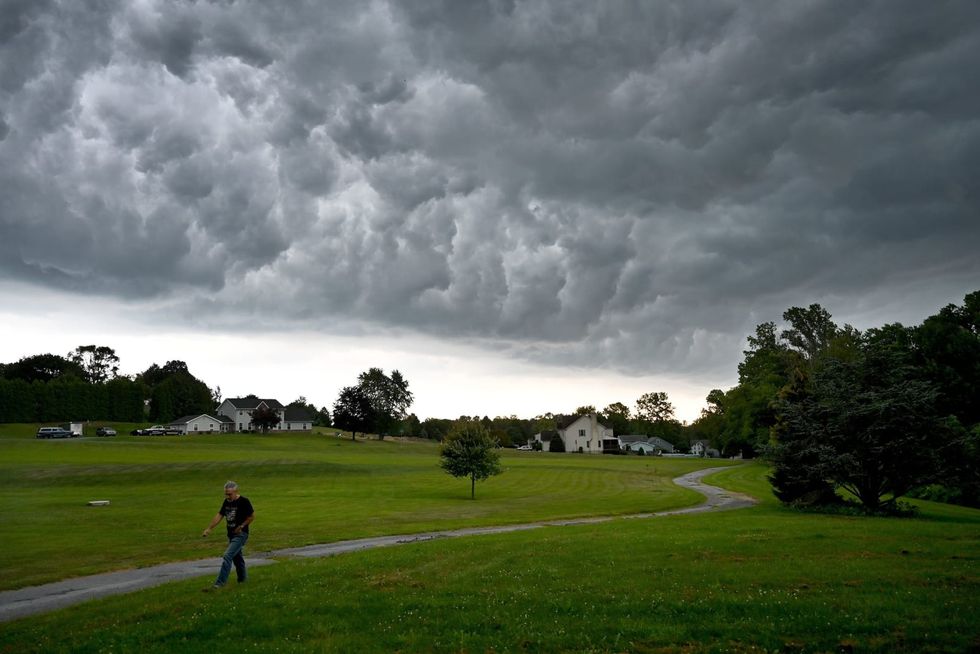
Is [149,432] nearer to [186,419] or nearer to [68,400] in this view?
[68,400]

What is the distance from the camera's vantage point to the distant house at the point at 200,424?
14838 cm

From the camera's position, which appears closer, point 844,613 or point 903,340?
point 844,613

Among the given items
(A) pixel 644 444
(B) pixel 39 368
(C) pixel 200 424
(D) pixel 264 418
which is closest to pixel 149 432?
(D) pixel 264 418

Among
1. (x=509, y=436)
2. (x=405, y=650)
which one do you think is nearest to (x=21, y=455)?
(x=405, y=650)

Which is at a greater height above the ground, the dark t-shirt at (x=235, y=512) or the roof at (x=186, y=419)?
the roof at (x=186, y=419)

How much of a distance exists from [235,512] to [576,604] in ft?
27.7

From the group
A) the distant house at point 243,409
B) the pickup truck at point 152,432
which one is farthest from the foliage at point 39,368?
the pickup truck at point 152,432

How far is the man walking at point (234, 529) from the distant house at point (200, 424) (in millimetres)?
144329

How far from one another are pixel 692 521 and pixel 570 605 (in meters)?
17.6

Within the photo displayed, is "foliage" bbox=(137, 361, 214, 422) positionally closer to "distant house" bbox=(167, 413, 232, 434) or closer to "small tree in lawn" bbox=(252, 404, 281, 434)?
"distant house" bbox=(167, 413, 232, 434)

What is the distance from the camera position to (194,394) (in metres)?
166

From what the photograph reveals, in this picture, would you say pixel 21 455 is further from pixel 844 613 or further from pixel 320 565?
pixel 844 613

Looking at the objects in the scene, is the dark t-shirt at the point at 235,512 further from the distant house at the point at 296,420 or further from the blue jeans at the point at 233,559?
the distant house at the point at 296,420

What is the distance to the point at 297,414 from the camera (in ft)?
590
